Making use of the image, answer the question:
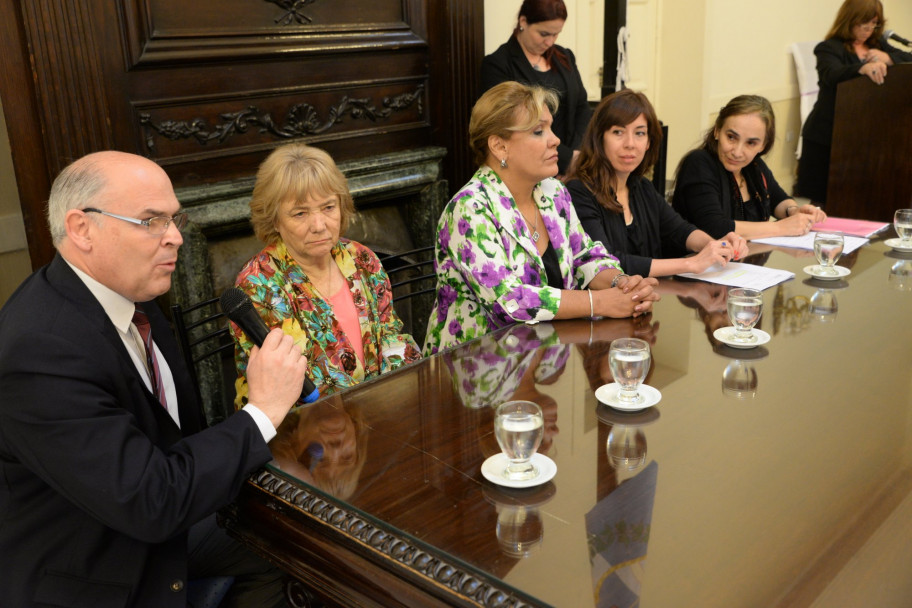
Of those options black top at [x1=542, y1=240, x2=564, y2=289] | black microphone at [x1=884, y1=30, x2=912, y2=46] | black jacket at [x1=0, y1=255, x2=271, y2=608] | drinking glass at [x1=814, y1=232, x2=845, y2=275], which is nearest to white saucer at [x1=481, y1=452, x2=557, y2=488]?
black jacket at [x1=0, y1=255, x2=271, y2=608]

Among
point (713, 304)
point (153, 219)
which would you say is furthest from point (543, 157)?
point (153, 219)

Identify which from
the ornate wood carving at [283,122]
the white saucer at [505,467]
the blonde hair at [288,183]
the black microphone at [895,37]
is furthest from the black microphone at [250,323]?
the black microphone at [895,37]

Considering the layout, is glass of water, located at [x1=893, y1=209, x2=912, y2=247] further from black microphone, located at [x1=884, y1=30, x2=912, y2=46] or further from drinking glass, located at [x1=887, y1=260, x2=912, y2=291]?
black microphone, located at [x1=884, y1=30, x2=912, y2=46]

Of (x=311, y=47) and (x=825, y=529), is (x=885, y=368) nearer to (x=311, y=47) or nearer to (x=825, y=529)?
(x=825, y=529)

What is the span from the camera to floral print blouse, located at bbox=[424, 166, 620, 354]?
6.66 ft

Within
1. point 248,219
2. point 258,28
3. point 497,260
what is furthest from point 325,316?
point 258,28

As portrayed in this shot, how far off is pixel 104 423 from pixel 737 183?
2466 mm

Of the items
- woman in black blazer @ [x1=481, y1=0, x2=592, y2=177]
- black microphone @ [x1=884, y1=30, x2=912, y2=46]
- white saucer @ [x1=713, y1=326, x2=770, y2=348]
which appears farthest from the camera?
black microphone @ [x1=884, y1=30, x2=912, y2=46]

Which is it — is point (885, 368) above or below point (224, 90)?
below

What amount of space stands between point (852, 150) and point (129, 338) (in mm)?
3971

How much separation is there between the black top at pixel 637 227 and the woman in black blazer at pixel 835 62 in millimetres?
2358

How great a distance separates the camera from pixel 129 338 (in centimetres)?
142

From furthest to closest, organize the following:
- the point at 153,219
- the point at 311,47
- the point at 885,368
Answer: the point at 311,47
the point at 885,368
the point at 153,219

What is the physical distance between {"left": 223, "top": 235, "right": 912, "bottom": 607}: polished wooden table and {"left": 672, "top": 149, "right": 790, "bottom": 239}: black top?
1.16m
